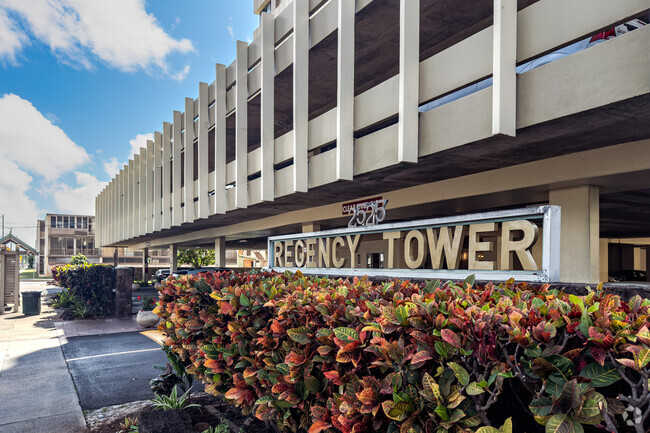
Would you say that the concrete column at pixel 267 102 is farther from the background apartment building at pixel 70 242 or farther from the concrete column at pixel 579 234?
the background apartment building at pixel 70 242

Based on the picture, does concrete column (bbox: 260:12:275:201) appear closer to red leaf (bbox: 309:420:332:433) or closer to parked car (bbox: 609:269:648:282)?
red leaf (bbox: 309:420:332:433)

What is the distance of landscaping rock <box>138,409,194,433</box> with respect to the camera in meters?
4.62

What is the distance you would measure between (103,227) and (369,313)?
188ft

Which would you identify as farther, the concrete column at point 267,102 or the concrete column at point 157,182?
the concrete column at point 157,182

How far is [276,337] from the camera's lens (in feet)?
12.2

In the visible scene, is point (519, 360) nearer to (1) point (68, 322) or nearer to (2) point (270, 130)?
(2) point (270, 130)

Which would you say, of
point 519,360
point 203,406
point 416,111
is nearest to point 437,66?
point 416,111

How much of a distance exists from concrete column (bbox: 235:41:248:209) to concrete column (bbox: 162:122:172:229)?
10.9m

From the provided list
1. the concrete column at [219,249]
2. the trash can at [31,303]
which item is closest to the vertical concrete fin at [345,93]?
the trash can at [31,303]

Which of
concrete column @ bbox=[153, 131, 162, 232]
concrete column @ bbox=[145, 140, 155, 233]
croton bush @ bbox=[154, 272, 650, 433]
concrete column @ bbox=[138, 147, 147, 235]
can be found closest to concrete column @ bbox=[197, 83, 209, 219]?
concrete column @ bbox=[153, 131, 162, 232]

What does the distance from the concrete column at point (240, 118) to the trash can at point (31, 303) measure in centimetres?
927

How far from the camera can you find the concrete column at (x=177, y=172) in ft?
85.7

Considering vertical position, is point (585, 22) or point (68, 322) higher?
point (585, 22)

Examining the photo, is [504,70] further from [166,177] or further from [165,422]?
[166,177]
